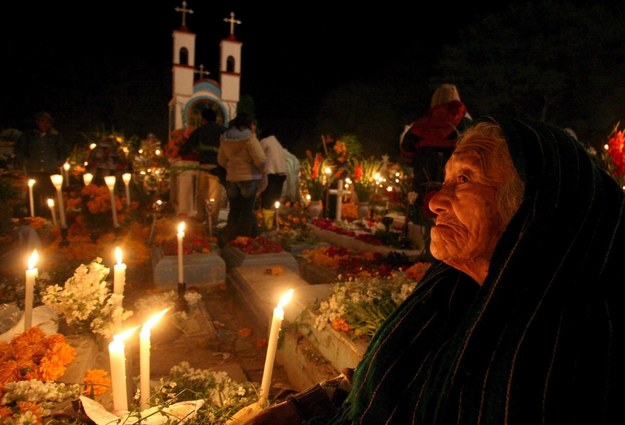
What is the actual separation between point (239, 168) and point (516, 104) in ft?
69.5

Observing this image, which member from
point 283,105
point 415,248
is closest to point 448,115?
point 415,248

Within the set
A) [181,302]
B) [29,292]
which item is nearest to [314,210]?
[181,302]

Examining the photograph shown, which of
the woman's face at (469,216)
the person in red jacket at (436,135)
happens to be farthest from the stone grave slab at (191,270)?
the woman's face at (469,216)

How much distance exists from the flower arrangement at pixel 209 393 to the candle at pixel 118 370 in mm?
224

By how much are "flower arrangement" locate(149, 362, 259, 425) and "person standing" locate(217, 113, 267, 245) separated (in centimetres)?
455

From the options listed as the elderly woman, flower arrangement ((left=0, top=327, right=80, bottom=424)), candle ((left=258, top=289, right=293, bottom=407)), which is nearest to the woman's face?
the elderly woman

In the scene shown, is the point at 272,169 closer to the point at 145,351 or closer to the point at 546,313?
the point at 145,351

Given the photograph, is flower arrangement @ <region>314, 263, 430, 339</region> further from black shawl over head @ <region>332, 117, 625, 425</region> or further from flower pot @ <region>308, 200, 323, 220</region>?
flower pot @ <region>308, 200, 323, 220</region>

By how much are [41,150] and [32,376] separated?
7194 millimetres

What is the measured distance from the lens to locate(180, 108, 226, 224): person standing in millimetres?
8188

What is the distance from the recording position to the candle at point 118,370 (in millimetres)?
1809

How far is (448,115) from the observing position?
4863 mm

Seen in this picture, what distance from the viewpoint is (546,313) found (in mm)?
1094

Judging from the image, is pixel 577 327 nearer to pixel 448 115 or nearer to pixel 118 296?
pixel 118 296
